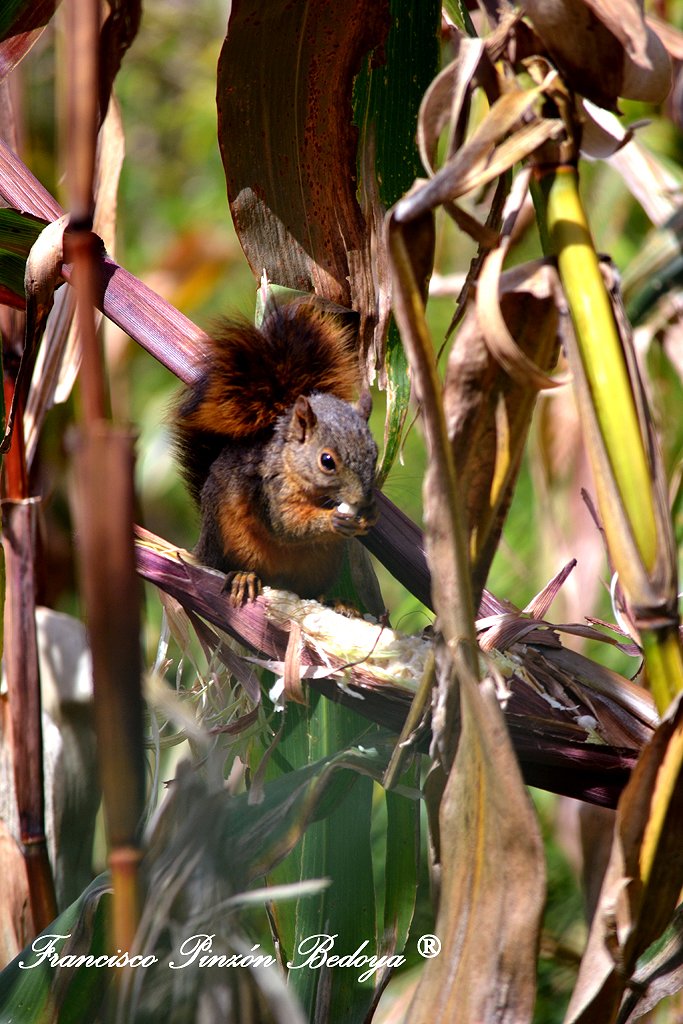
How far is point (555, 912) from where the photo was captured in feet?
4.51

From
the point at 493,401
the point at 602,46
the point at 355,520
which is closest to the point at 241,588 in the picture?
the point at 355,520

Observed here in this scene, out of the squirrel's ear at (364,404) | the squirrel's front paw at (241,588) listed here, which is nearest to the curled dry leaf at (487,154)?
the squirrel's front paw at (241,588)

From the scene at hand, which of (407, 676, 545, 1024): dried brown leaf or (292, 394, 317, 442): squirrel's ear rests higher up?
(292, 394, 317, 442): squirrel's ear

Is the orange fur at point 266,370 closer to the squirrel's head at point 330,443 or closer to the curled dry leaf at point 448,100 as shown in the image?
the squirrel's head at point 330,443

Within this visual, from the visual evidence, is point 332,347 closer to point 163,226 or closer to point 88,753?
point 88,753

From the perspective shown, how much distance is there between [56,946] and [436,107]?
0.58 m

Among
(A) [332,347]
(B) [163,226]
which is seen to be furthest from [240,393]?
(B) [163,226]

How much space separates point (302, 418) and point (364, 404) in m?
0.07

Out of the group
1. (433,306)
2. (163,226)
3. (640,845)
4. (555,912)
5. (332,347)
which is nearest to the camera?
(640,845)

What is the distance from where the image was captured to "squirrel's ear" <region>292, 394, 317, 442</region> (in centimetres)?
91

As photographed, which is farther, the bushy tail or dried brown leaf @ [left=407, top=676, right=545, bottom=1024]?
the bushy tail

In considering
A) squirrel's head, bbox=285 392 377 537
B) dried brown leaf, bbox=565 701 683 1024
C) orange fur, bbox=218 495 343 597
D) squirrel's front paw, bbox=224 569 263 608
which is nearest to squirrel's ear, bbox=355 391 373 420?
squirrel's head, bbox=285 392 377 537

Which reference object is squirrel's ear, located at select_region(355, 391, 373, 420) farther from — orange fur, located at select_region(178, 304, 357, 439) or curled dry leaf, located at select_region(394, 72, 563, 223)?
curled dry leaf, located at select_region(394, 72, 563, 223)

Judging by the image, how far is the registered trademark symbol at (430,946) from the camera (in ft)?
1.60
